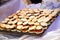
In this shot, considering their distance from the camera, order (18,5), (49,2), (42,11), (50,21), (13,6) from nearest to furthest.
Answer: (50,21)
(42,11)
(49,2)
(13,6)
(18,5)

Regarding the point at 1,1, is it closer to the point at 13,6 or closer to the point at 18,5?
the point at 13,6

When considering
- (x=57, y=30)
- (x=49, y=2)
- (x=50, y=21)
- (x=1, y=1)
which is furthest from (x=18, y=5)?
(x=57, y=30)

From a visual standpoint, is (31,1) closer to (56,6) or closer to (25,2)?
(25,2)

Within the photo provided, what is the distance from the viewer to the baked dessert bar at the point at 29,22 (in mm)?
984

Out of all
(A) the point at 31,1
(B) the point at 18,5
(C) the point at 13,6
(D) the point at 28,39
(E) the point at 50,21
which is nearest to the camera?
(D) the point at 28,39

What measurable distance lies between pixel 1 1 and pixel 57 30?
779 millimetres

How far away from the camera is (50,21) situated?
1118 millimetres

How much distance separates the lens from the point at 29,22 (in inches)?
43.9

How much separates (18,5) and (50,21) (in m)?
0.75

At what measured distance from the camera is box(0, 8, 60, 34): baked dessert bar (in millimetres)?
984

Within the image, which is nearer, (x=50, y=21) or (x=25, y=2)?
(x=50, y=21)

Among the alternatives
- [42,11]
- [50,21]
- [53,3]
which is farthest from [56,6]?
[50,21]

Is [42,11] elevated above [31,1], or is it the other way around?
[31,1]

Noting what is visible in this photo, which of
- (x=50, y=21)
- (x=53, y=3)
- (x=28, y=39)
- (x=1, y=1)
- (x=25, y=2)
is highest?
(x=25, y=2)
